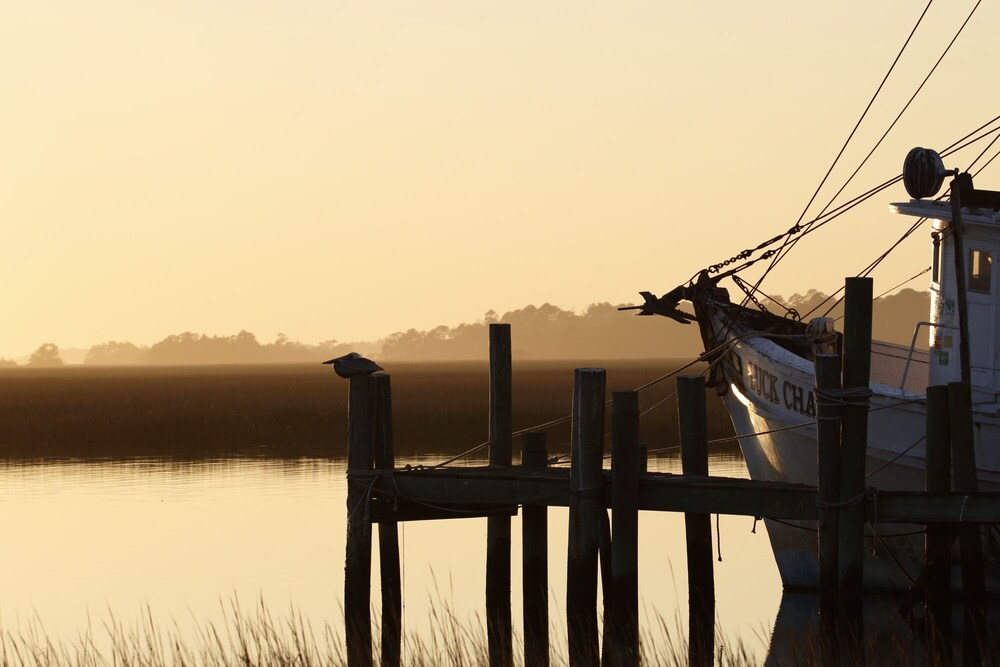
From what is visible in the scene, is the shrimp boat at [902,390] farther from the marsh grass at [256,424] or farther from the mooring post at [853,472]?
the marsh grass at [256,424]

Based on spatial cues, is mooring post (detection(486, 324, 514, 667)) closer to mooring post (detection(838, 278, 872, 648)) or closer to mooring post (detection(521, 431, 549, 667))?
mooring post (detection(521, 431, 549, 667))

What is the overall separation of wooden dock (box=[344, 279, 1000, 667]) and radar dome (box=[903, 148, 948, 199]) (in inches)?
134

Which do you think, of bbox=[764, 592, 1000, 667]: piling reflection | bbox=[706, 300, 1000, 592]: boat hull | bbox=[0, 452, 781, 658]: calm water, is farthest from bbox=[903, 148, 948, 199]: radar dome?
bbox=[0, 452, 781, 658]: calm water

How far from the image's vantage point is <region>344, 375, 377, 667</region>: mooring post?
15.4 metres

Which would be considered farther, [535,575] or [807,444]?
[807,444]

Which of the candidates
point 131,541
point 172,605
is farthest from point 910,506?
point 131,541

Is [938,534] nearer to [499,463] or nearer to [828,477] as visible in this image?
[828,477]

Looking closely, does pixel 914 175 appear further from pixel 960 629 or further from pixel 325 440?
pixel 325 440

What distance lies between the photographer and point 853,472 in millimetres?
12828

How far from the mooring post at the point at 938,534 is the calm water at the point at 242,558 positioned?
183cm

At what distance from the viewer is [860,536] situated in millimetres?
12930

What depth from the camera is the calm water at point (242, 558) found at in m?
19.4

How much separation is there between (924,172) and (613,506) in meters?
6.36

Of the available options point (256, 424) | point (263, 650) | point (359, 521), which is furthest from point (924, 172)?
point (256, 424)
